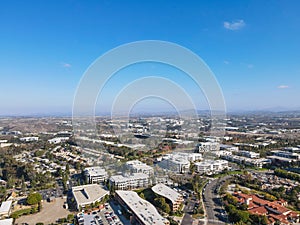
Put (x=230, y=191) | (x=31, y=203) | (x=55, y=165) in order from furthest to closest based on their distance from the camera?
1. (x=55, y=165)
2. (x=230, y=191)
3. (x=31, y=203)

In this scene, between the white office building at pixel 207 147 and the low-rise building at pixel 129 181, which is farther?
the white office building at pixel 207 147

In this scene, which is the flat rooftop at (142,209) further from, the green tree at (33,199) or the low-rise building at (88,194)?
the green tree at (33,199)

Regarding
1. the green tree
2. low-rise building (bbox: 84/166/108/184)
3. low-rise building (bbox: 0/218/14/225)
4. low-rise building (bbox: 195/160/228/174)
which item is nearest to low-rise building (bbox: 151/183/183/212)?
low-rise building (bbox: 84/166/108/184)

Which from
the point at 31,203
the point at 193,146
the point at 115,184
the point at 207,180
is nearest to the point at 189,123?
the point at 193,146

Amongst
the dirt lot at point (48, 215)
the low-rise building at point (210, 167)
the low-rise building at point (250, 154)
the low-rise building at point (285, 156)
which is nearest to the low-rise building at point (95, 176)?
the dirt lot at point (48, 215)

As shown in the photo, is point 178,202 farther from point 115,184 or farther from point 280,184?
point 280,184

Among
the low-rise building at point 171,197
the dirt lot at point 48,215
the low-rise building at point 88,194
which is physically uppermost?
the low-rise building at point 171,197

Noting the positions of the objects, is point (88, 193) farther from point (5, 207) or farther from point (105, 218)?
point (5, 207)

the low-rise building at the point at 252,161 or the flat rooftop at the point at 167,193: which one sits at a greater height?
the flat rooftop at the point at 167,193
